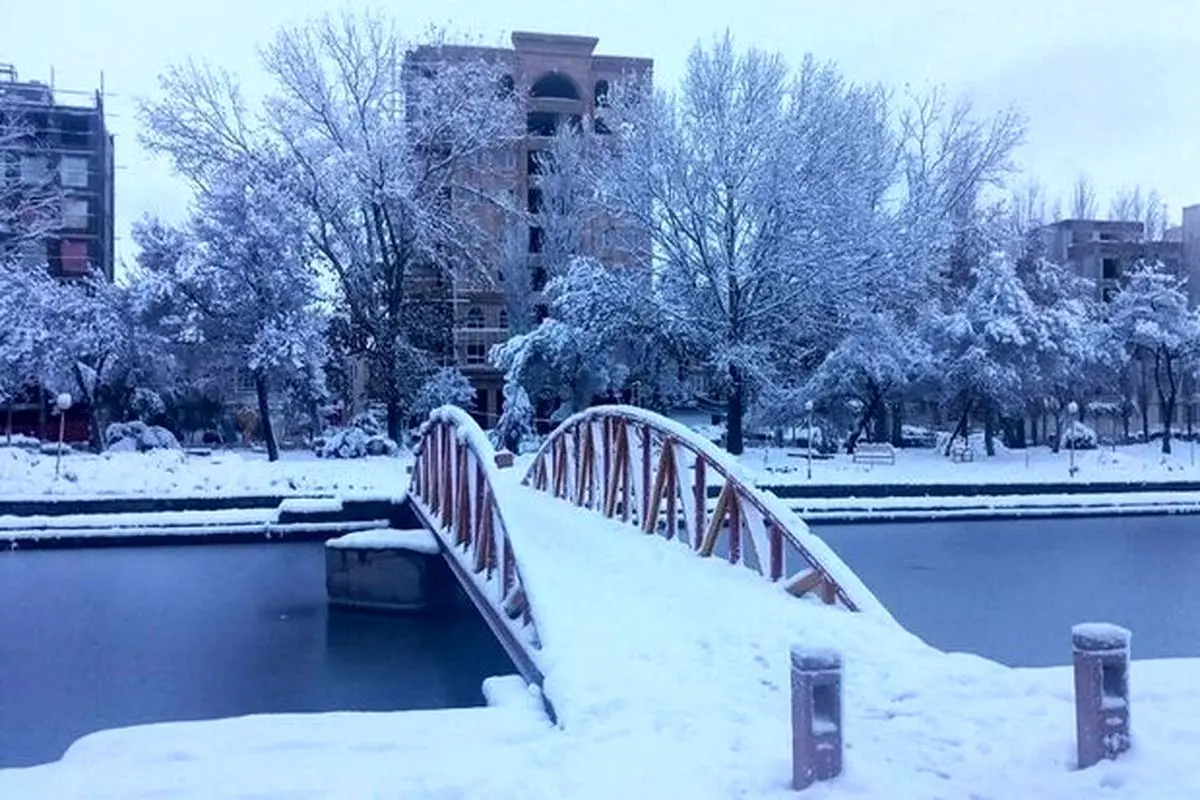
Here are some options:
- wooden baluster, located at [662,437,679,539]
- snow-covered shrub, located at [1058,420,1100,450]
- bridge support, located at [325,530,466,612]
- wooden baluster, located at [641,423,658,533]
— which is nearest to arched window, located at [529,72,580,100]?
snow-covered shrub, located at [1058,420,1100,450]

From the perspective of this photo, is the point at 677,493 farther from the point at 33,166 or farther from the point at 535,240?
the point at 33,166

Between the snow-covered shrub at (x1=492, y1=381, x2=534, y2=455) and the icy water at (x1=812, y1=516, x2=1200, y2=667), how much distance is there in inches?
374

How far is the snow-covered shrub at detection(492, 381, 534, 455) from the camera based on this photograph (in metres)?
30.6

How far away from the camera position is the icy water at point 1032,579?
45.0 feet

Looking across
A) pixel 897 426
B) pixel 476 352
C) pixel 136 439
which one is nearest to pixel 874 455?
pixel 897 426

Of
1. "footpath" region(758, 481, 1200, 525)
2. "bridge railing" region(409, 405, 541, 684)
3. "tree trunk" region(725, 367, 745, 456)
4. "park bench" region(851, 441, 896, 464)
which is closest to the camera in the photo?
"bridge railing" region(409, 405, 541, 684)

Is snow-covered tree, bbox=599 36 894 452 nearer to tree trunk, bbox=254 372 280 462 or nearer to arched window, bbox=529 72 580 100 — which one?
tree trunk, bbox=254 372 280 462

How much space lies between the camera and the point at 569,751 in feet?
19.5

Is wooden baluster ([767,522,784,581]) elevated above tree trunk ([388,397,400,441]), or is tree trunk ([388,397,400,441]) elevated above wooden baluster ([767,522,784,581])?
tree trunk ([388,397,400,441])

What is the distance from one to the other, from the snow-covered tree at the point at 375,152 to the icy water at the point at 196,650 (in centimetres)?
1461

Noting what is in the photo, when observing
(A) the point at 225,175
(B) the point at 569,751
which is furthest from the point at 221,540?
(B) the point at 569,751

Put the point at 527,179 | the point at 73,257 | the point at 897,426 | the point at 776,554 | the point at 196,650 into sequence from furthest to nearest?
the point at 527,179
the point at 73,257
the point at 897,426
the point at 196,650
the point at 776,554

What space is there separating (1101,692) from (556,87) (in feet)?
162

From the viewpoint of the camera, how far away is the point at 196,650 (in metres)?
13.6
